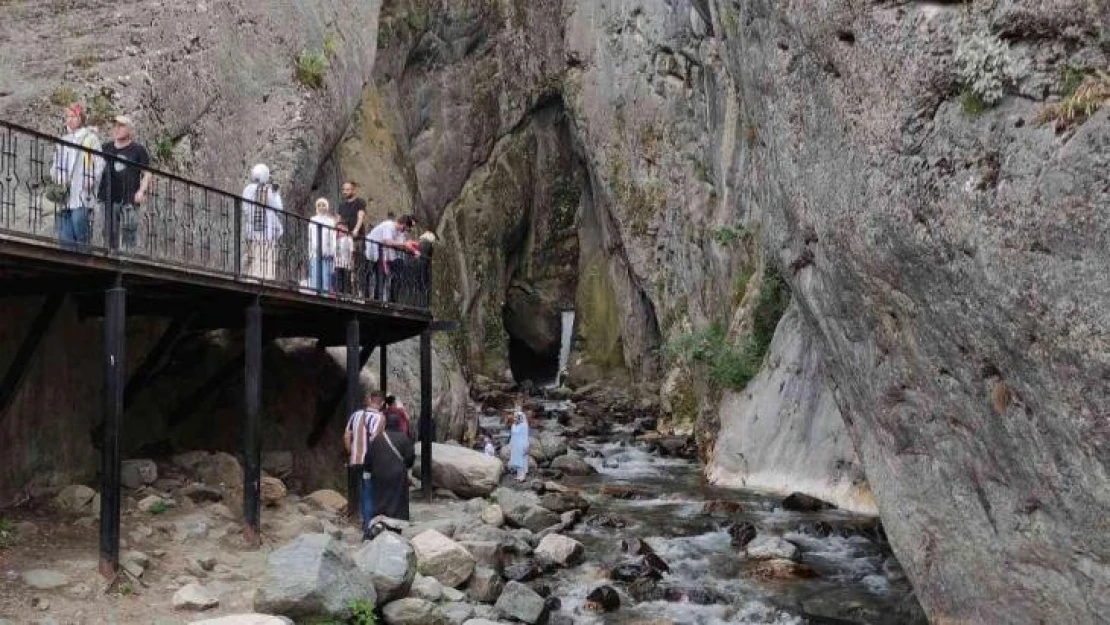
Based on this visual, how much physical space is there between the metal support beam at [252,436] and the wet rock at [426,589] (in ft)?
7.70

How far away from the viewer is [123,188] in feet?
35.2

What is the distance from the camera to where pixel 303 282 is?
49.2 feet

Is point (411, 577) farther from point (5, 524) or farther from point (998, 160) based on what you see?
point (998, 160)

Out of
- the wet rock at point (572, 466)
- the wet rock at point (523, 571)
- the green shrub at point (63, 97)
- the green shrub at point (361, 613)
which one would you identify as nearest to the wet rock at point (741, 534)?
the wet rock at point (523, 571)

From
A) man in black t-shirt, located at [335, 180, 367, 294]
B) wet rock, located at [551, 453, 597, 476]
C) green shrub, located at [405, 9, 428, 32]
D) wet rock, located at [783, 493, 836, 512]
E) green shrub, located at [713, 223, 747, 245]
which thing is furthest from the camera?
green shrub, located at [405, 9, 428, 32]

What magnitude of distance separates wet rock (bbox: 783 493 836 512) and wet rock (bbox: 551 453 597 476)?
7.07 meters

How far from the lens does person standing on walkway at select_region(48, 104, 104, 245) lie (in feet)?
32.6

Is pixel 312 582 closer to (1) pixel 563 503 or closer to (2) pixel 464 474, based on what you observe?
(2) pixel 464 474

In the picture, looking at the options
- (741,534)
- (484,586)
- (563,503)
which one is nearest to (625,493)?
(563,503)

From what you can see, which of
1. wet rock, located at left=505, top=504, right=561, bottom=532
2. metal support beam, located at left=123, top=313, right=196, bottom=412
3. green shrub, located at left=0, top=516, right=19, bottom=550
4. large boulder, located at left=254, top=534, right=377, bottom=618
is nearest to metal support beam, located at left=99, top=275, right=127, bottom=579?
green shrub, located at left=0, top=516, right=19, bottom=550

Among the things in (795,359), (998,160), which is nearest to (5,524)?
(998,160)

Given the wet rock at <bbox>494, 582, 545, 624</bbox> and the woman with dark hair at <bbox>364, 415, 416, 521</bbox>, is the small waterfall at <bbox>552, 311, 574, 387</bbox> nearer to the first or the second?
the woman with dark hair at <bbox>364, 415, 416, 521</bbox>

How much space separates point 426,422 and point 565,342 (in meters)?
34.4

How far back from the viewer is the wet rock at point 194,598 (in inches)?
358
